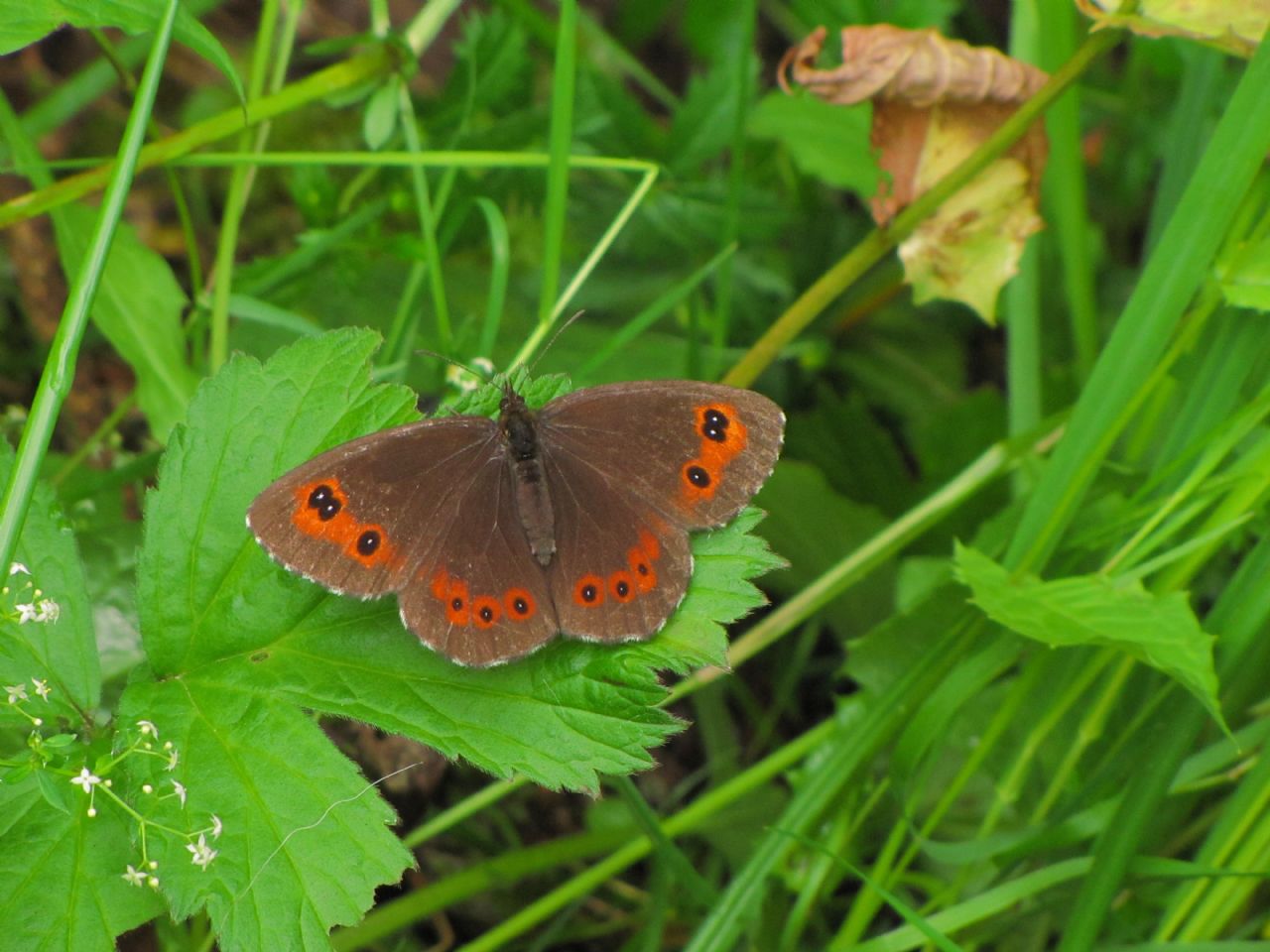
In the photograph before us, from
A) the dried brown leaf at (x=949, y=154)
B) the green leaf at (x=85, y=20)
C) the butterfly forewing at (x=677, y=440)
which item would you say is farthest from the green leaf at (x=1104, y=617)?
the green leaf at (x=85, y=20)

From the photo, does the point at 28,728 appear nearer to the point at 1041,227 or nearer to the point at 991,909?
the point at 991,909

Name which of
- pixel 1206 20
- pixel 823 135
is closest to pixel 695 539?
pixel 1206 20

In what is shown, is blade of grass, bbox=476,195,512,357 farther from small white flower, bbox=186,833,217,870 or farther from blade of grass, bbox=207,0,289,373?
small white flower, bbox=186,833,217,870

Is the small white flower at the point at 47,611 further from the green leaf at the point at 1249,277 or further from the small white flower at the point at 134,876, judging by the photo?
the green leaf at the point at 1249,277

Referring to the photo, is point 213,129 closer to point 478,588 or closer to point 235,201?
point 235,201

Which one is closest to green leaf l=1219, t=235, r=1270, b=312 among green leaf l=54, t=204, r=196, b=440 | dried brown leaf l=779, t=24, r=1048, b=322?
dried brown leaf l=779, t=24, r=1048, b=322
